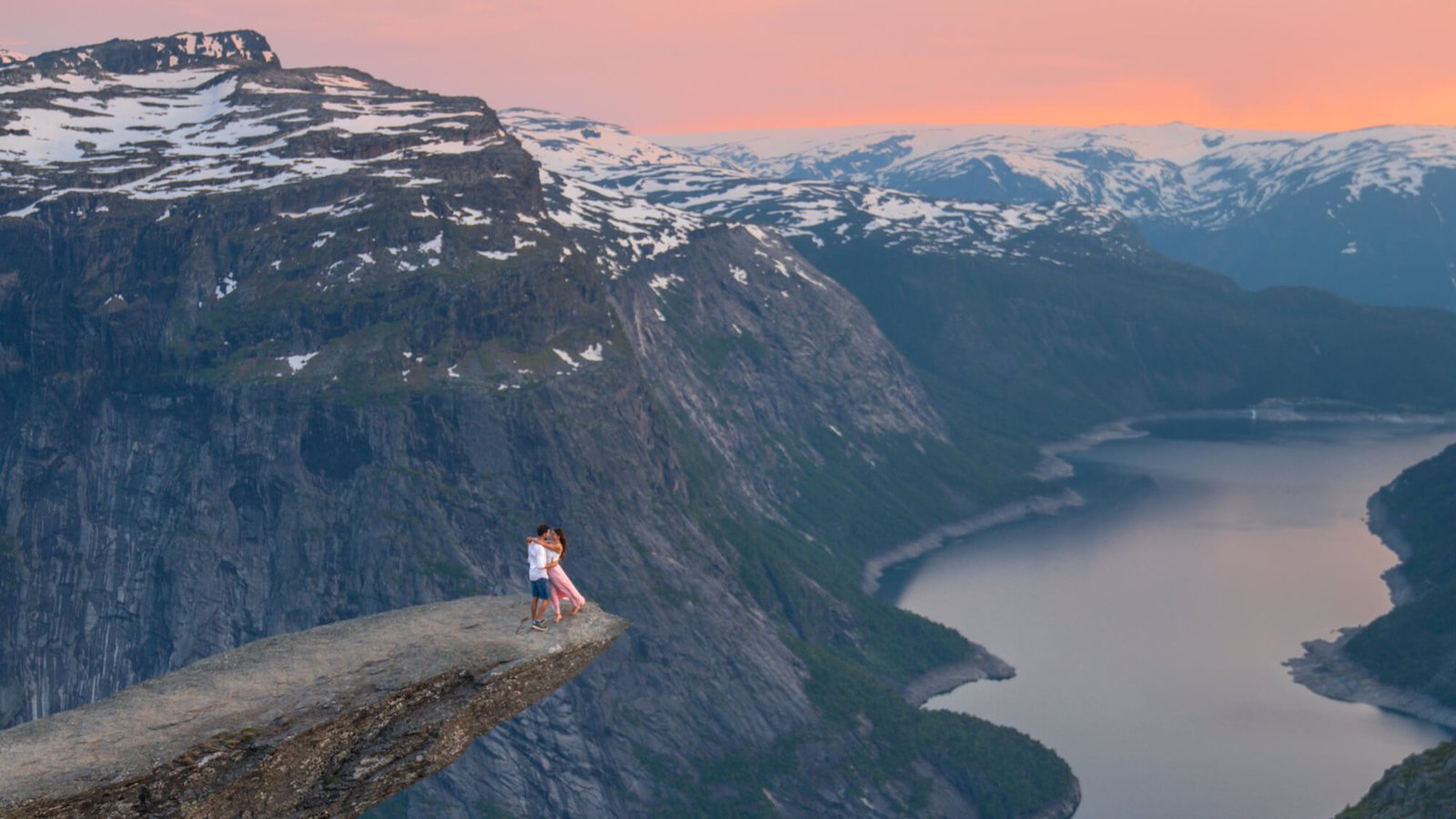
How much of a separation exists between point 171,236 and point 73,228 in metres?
11.3

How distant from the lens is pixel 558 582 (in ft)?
165

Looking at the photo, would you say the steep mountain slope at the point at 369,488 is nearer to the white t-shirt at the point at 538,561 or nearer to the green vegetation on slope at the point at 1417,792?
the green vegetation on slope at the point at 1417,792

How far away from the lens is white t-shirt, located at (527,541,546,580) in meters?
49.7

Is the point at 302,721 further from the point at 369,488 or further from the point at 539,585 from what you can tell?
the point at 369,488

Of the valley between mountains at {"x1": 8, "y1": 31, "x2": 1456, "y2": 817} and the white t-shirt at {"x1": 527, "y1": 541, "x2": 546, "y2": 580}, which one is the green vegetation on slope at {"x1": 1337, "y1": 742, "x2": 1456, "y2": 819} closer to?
the valley between mountains at {"x1": 8, "y1": 31, "x2": 1456, "y2": 817}

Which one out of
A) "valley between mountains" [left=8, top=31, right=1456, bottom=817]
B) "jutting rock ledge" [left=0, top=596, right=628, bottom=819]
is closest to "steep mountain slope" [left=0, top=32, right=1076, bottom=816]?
"valley between mountains" [left=8, top=31, right=1456, bottom=817]

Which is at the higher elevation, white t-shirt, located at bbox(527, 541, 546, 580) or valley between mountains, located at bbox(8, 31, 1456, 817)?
white t-shirt, located at bbox(527, 541, 546, 580)

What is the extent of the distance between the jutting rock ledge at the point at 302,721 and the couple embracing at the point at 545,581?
596 mm

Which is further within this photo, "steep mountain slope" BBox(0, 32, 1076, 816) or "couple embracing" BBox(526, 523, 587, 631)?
"steep mountain slope" BBox(0, 32, 1076, 816)

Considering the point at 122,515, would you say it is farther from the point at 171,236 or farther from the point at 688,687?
the point at 688,687

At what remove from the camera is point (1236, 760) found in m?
179

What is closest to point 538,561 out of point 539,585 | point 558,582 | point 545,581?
point 545,581

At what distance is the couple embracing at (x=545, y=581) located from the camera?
163ft

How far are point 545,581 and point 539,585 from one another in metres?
0.25
